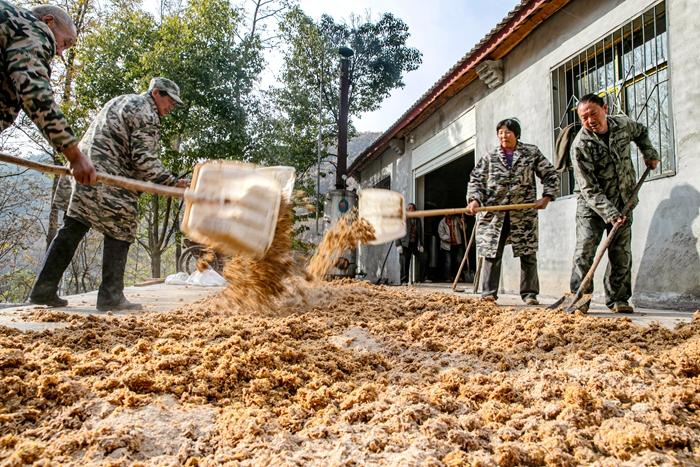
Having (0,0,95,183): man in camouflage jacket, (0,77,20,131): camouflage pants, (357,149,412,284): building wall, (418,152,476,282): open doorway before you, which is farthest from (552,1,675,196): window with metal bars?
(357,149,412,284): building wall

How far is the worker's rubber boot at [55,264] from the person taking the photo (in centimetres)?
374

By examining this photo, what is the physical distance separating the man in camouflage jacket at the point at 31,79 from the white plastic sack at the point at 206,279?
193 inches

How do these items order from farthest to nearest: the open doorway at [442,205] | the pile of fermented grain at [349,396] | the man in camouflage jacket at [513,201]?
the open doorway at [442,205]
the man in camouflage jacket at [513,201]
the pile of fermented grain at [349,396]

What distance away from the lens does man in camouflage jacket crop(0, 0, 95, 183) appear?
254 centimetres

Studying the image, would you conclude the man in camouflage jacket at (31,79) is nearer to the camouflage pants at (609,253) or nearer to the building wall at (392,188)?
the camouflage pants at (609,253)

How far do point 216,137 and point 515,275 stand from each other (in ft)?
26.5

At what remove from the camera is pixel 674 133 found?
427 cm

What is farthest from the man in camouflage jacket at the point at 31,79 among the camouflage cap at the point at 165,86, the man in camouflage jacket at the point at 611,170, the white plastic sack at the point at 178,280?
the white plastic sack at the point at 178,280

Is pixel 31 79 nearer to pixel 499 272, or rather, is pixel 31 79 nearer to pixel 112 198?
pixel 112 198

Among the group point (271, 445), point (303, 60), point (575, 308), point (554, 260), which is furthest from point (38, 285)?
point (303, 60)

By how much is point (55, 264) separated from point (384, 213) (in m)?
2.88

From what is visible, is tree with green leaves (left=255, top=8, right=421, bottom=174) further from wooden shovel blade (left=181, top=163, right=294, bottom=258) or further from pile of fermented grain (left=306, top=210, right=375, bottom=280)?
wooden shovel blade (left=181, top=163, right=294, bottom=258)

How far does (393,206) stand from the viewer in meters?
4.70

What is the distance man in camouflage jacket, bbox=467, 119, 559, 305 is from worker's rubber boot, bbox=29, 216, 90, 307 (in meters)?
3.44
